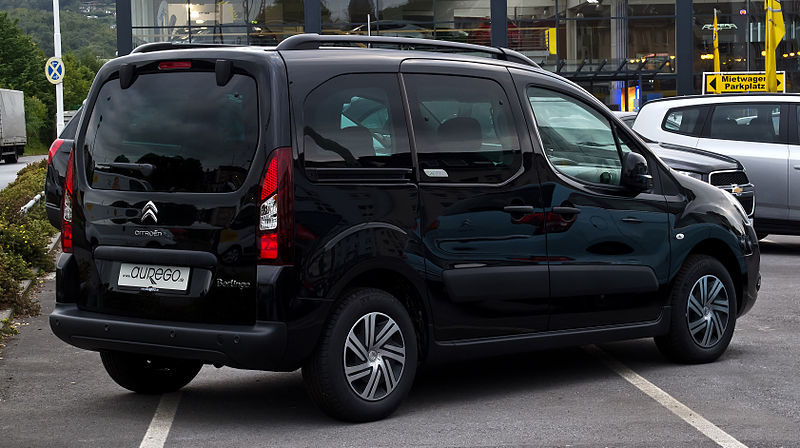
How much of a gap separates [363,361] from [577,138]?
198 centimetres

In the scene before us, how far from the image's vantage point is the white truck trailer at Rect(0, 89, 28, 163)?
46656 mm

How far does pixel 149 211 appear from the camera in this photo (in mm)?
6176

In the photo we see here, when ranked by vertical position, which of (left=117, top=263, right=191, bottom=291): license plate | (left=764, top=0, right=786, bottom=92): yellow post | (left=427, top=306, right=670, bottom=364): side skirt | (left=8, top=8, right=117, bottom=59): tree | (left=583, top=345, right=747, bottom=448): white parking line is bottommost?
→ (left=583, top=345, right=747, bottom=448): white parking line

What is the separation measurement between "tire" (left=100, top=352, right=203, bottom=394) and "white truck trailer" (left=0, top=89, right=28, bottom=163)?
41156 mm

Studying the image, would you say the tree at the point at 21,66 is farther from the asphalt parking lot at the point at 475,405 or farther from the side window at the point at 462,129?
the side window at the point at 462,129

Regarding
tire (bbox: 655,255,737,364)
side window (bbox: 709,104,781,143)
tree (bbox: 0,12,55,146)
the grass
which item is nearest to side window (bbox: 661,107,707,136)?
side window (bbox: 709,104,781,143)

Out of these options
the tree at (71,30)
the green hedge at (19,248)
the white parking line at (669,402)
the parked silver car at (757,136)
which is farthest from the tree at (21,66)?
the white parking line at (669,402)

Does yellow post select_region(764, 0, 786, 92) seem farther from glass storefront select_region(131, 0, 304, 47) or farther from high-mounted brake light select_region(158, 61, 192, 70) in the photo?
glass storefront select_region(131, 0, 304, 47)

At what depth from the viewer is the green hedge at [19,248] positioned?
1021cm

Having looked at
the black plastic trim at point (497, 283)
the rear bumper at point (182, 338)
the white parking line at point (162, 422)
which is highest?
the black plastic trim at point (497, 283)

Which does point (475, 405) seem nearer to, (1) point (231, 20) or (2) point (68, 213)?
(2) point (68, 213)

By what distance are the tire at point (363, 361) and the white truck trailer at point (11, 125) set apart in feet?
139

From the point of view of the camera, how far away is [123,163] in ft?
20.8

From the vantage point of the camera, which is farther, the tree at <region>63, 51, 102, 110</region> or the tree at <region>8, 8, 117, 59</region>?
the tree at <region>8, 8, 117, 59</region>
